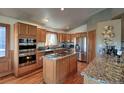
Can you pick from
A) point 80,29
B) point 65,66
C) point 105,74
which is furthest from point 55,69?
point 80,29

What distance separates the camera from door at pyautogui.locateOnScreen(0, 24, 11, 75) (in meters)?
4.04

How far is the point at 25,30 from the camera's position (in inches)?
168

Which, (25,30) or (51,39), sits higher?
(25,30)

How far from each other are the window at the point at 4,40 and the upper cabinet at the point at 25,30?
1.74 feet

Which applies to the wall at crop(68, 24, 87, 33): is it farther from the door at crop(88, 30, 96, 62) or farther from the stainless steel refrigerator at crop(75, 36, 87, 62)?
the door at crop(88, 30, 96, 62)

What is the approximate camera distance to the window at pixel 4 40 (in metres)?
4.05

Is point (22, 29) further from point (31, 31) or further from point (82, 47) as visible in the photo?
point (82, 47)

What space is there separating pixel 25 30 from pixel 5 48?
1.01 meters

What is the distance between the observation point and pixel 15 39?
13.5ft

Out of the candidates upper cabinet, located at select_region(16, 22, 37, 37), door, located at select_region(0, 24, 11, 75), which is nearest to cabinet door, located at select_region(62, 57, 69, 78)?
upper cabinet, located at select_region(16, 22, 37, 37)
